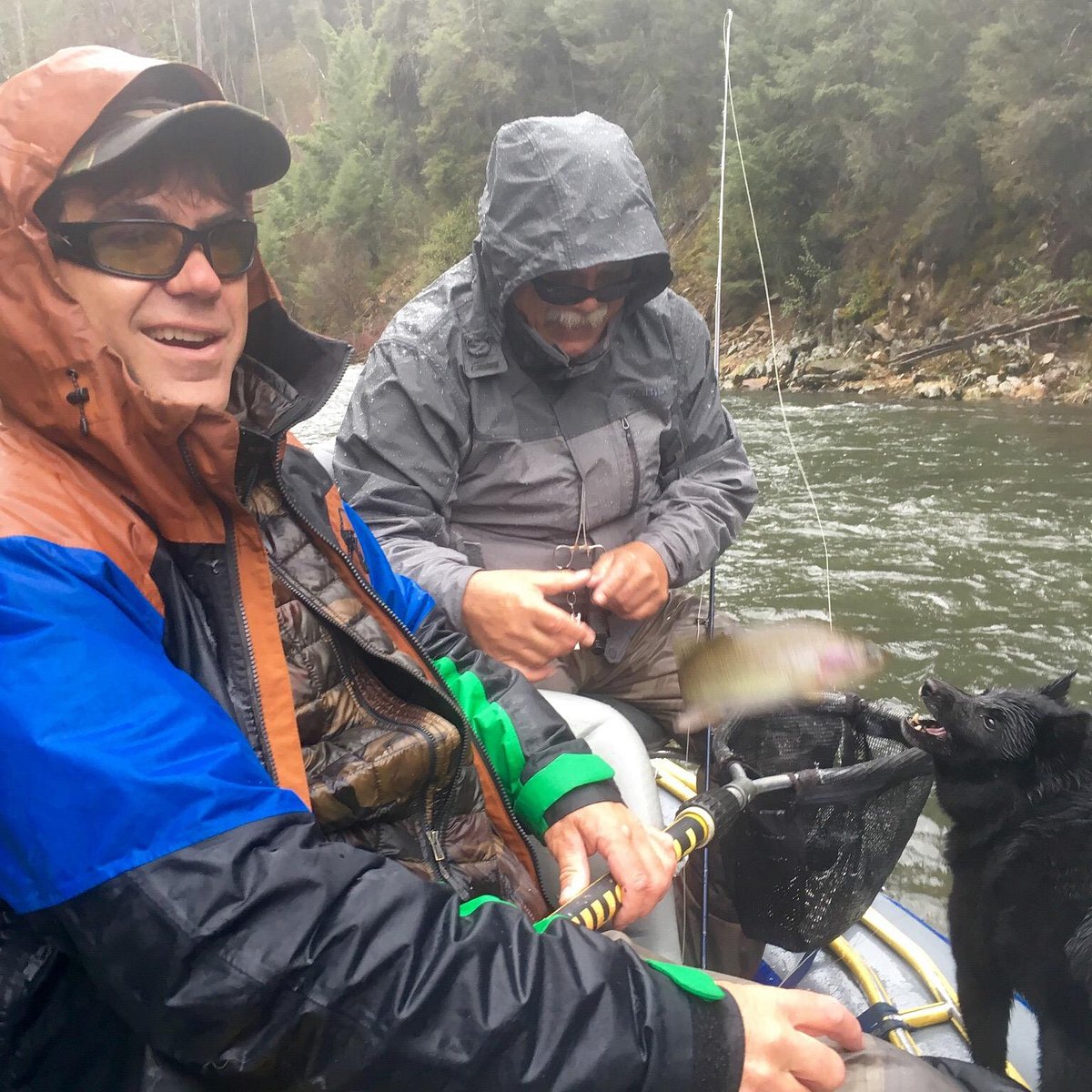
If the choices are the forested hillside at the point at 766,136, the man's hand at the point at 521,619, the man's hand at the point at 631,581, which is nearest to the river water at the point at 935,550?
the man's hand at the point at 631,581

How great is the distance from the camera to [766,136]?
Answer: 2273 centimetres

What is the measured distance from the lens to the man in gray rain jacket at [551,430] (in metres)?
2.28

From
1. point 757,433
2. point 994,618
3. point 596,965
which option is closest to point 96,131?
point 596,965

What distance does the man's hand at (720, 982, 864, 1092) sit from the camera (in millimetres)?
1077

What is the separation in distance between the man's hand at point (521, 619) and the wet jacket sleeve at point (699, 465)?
1.71ft

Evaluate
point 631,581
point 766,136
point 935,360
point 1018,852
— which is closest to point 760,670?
point 631,581

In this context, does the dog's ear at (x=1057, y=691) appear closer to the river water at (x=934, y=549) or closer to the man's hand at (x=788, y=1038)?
the man's hand at (x=788, y=1038)

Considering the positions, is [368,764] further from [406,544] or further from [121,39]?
[121,39]

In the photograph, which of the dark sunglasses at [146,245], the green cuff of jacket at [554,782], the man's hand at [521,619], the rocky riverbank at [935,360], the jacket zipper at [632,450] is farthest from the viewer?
the rocky riverbank at [935,360]

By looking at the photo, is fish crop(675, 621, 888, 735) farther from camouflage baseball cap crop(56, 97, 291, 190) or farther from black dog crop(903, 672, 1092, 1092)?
camouflage baseball cap crop(56, 97, 291, 190)

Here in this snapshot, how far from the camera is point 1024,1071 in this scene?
2014 mm

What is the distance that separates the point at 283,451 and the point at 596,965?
37.0 inches

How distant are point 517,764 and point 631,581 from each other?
2.58ft

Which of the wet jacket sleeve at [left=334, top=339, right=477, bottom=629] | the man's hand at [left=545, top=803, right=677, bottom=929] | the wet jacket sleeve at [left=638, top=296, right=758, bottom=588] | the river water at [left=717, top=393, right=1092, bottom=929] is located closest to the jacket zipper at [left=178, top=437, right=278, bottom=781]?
the man's hand at [left=545, top=803, right=677, bottom=929]
